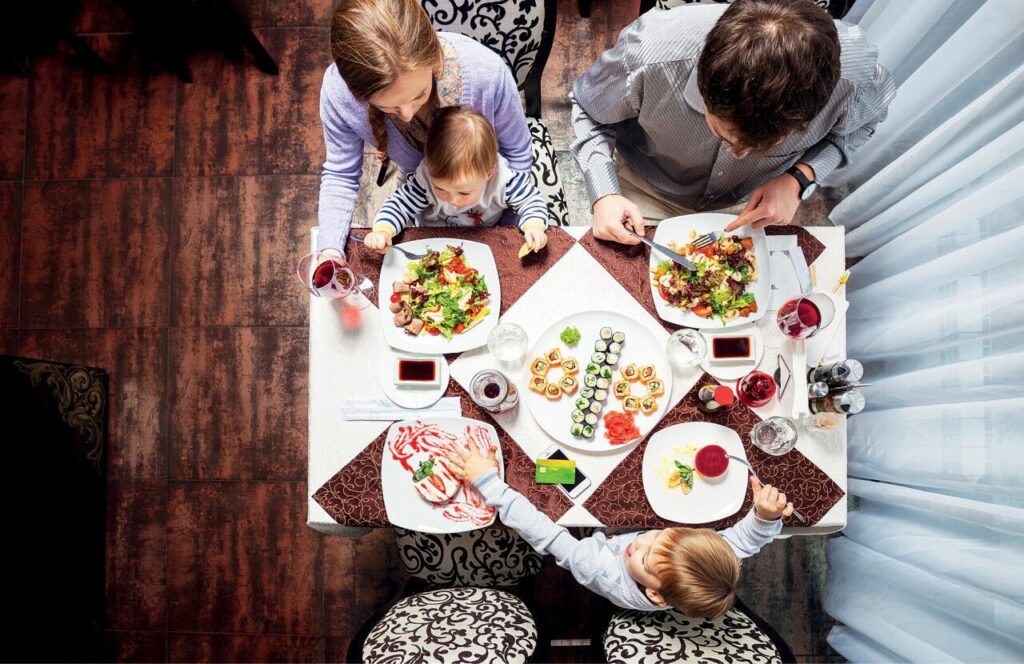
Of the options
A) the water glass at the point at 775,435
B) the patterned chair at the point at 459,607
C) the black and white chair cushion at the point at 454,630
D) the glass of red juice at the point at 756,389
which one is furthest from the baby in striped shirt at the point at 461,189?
the black and white chair cushion at the point at 454,630

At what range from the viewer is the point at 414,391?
64.2 inches

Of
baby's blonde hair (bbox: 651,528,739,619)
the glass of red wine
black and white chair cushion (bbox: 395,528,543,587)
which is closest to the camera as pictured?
baby's blonde hair (bbox: 651,528,739,619)

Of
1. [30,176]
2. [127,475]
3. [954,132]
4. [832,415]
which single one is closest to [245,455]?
[127,475]

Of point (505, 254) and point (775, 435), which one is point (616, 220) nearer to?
point (505, 254)

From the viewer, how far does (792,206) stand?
163 cm

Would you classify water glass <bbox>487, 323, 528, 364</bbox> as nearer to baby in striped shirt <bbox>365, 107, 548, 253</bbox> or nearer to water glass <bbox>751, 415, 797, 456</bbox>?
baby in striped shirt <bbox>365, 107, 548, 253</bbox>

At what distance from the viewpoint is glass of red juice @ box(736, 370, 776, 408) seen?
1558 millimetres

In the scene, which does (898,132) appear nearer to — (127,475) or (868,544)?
(868,544)

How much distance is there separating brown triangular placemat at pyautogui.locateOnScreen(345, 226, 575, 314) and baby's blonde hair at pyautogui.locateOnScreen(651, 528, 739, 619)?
77 centimetres

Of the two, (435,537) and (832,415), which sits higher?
(832,415)

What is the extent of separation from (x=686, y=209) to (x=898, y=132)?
72cm

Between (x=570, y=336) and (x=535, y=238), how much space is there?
29 centimetres

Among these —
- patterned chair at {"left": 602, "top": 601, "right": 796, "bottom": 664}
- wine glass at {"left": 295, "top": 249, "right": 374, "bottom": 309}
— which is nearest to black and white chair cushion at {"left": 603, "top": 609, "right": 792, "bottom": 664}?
patterned chair at {"left": 602, "top": 601, "right": 796, "bottom": 664}

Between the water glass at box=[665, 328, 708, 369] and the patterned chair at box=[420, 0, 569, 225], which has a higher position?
the patterned chair at box=[420, 0, 569, 225]
